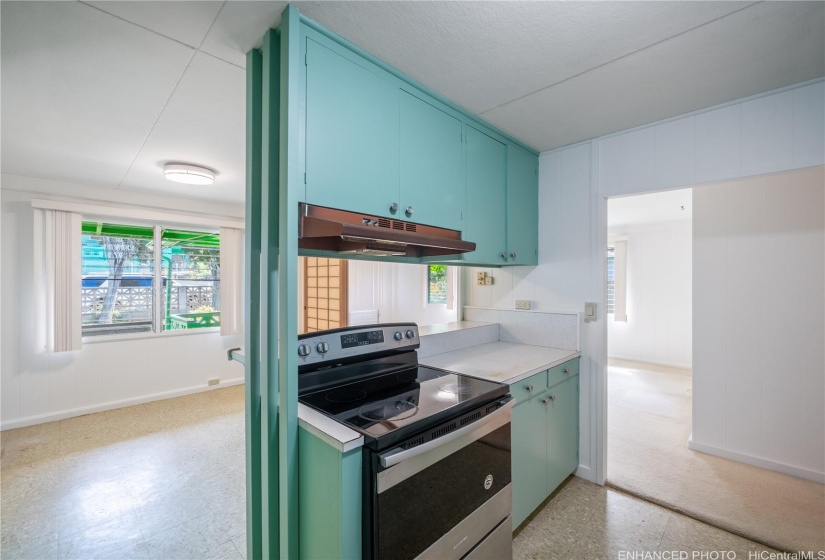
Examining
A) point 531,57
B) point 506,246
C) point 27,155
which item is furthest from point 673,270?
point 27,155

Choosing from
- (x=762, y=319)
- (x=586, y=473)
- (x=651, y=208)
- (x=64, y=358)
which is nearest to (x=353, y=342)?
(x=586, y=473)

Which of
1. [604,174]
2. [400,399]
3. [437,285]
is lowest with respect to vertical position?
[400,399]

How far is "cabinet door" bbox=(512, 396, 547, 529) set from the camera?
1886mm

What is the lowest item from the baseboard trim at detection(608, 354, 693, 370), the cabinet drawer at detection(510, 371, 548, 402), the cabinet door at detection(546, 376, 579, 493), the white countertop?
the baseboard trim at detection(608, 354, 693, 370)

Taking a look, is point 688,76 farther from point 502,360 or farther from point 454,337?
point 454,337

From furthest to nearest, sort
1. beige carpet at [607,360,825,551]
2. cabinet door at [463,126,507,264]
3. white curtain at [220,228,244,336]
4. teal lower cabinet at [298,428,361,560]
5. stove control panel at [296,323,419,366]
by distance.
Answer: white curtain at [220,228,244,336], cabinet door at [463,126,507,264], beige carpet at [607,360,825,551], stove control panel at [296,323,419,366], teal lower cabinet at [298,428,361,560]

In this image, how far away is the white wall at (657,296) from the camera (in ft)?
18.4

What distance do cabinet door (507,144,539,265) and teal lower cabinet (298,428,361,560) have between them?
67.9 inches

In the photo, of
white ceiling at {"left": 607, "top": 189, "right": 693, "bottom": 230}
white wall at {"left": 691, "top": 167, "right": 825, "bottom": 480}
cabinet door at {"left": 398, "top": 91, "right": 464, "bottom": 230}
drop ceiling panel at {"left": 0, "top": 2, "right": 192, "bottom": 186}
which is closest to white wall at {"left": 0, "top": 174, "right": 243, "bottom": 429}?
drop ceiling panel at {"left": 0, "top": 2, "right": 192, "bottom": 186}

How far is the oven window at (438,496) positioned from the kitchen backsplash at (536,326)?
116cm

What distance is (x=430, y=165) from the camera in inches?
74.1

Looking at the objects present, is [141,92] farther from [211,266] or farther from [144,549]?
[211,266]

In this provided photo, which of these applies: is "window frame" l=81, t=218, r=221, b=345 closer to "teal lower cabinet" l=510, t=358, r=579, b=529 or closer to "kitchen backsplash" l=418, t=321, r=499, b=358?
"kitchen backsplash" l=418, t=321, r=499, b=358

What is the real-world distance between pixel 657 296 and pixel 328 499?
20.8 feet
